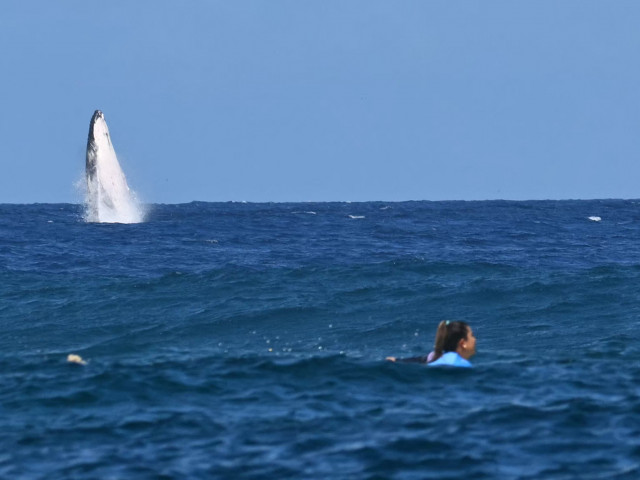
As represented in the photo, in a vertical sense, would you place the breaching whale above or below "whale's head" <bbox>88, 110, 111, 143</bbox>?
below

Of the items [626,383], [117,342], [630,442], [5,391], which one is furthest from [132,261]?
[630,442]

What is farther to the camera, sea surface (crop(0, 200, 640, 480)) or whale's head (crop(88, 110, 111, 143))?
whale's head (crop(88, 110, 111, 143))

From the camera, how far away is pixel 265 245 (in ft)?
145

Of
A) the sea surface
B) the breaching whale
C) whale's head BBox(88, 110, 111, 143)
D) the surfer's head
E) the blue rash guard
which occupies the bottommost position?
the sea surface

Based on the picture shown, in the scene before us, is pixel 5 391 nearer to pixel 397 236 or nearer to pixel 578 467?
pixel 578 467

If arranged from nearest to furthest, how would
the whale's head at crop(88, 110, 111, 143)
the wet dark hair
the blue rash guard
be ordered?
the wet dark hair
the blue rash guard
the whale's head at crop(88, 110, 111, 143)

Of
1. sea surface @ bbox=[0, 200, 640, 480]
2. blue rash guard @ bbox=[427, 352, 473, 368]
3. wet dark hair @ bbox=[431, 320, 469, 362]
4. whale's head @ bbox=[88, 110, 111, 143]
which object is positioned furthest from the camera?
whale's head @ bbox=[88, 110, 111, 143]

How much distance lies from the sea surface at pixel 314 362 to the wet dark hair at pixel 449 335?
→ 328mm

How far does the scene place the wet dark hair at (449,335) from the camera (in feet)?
43.8

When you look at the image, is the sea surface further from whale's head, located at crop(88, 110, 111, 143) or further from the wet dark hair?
whale's head, located at crop(88, 110, 111, 143)

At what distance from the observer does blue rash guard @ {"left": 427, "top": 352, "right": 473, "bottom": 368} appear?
13.7 meters

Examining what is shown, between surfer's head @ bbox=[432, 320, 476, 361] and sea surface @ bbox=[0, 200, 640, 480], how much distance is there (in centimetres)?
32

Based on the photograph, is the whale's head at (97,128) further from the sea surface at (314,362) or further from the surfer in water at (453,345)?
the surfer in water at (453,345)

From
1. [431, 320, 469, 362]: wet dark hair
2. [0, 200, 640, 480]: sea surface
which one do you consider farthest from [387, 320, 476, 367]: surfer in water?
[0, 200, 640, 480]: sea surface
